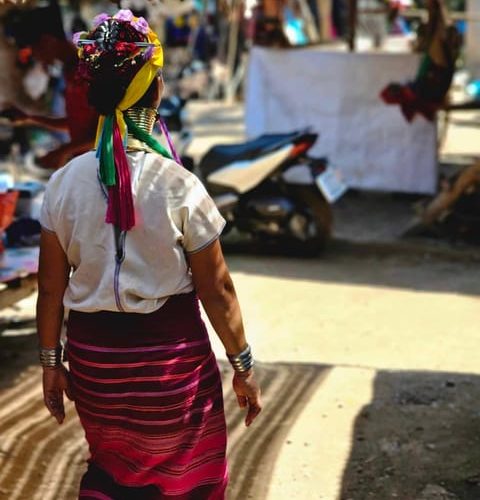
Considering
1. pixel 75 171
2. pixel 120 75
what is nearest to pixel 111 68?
pixel 120 75

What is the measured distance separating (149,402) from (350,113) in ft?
23.0

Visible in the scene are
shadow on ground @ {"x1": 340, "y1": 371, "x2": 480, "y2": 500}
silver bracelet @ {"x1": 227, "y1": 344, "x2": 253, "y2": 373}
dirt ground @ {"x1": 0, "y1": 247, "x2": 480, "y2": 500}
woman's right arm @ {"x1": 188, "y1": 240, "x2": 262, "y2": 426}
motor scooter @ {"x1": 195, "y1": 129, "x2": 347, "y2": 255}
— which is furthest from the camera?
motor scooter @ {"x1": 195, "y1": 129, "x2": 347, "y2": 255}

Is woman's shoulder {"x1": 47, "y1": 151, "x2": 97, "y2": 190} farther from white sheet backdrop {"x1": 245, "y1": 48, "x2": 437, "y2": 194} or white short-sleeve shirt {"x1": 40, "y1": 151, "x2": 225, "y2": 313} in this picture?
white sheet backdrop {"x1": 245, "y1": 48, "x2": 437, "y2": 194}

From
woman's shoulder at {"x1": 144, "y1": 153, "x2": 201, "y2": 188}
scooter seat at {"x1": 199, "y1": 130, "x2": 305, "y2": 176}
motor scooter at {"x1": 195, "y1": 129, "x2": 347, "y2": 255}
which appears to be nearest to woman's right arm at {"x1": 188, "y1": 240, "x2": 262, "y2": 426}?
woman's shoulder at {"x1": 144, "y1": 153, "x2": 201, "y2": 188}

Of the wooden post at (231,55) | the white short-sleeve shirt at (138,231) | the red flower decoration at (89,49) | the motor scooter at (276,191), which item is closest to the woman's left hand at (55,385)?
the white short-sleeve shirt at (138,231)

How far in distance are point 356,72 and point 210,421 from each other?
6906 mm

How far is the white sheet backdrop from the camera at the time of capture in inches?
352

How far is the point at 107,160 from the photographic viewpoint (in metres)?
2.51

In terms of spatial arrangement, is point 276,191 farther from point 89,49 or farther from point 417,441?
point 89,49

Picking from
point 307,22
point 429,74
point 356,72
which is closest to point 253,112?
point 356,72

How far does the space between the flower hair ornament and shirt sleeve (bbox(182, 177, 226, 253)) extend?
0.48ft

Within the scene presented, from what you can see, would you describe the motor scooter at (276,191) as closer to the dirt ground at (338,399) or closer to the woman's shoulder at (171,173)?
the dirt ground at (338,399)

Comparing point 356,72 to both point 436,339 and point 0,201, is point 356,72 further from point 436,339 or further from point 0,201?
point 0,201

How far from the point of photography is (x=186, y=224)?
2.51 metres
